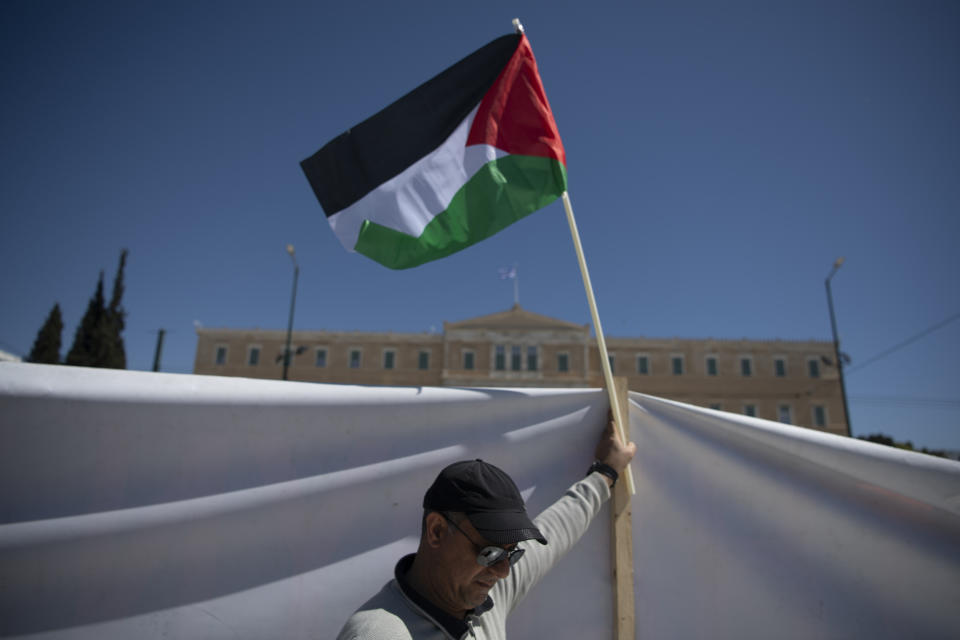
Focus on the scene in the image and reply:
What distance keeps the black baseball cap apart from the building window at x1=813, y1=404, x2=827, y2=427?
46.4 meters

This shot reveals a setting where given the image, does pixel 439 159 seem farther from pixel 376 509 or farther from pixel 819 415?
pixel 819 415

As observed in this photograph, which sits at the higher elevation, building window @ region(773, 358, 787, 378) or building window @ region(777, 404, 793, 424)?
building window @ region(773, 358, 787, 378)

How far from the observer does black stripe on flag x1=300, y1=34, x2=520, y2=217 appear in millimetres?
2789

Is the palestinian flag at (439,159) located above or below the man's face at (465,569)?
above

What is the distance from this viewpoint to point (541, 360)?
41.7 m

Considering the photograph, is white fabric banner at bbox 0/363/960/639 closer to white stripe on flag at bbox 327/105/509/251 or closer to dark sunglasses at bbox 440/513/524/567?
dark sunglasses at bbox 440/513/524/567

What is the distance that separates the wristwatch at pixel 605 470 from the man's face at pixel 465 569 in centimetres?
96

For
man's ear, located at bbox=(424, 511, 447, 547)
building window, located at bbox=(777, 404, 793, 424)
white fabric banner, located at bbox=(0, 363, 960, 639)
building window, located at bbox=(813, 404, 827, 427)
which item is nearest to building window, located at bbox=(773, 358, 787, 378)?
building window, located at bbox=(777, 404, 793, 424)

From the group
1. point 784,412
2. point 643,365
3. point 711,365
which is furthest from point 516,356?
point 784,412

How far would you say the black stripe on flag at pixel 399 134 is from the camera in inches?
110

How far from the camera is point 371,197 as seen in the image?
9.14 ft

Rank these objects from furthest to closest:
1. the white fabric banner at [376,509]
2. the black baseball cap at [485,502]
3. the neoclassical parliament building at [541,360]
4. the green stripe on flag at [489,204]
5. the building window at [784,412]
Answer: the neoclassical parliament building at [541,360] < the building window at [784,412] < the green stripe on flag at [489,204] < the white fabric banner at [376,509] < the black baseball cap at [485,502]

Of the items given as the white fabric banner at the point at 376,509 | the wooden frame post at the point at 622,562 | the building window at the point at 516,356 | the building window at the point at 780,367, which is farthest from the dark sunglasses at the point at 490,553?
the building window at the point at 780,367

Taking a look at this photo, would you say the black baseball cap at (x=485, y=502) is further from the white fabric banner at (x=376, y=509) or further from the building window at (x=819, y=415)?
the building window at (x=819, y=415)
